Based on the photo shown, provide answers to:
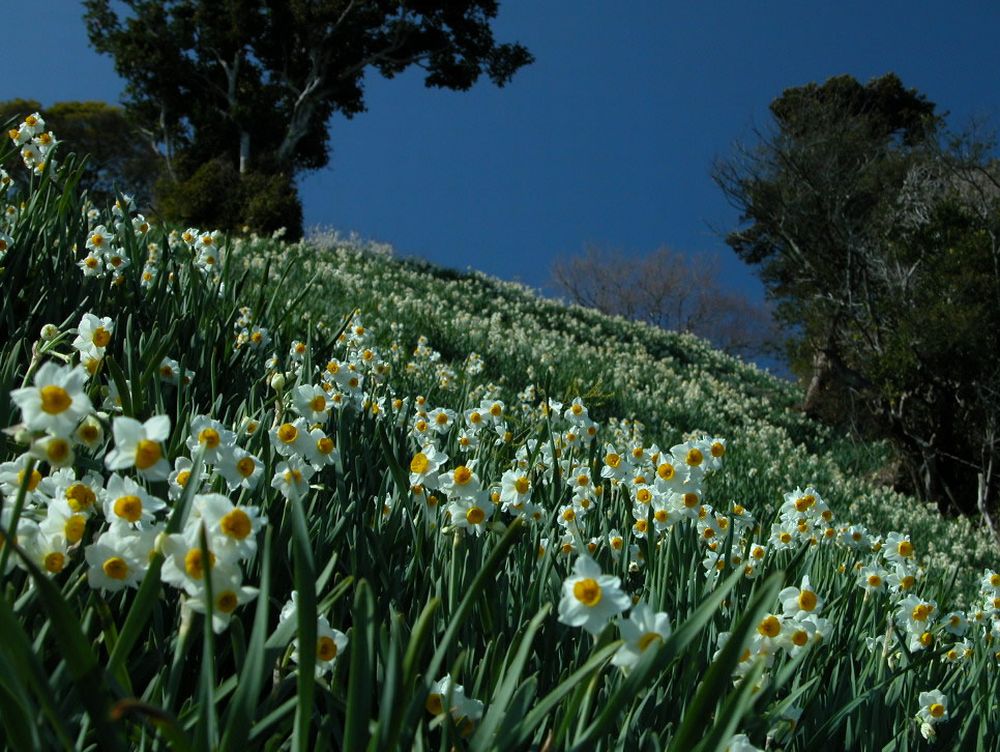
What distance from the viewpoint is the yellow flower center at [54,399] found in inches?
36.7

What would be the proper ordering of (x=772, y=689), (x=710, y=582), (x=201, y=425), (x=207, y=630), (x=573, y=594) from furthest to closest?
(x=710, y=582) < (x=201, y=425) < (x=772, y=689) < (x=573, y=594) < (x=207, y=630)

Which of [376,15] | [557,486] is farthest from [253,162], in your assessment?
[557,486]

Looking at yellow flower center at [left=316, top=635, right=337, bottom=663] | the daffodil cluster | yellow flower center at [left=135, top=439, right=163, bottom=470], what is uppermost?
the daffodil cluster

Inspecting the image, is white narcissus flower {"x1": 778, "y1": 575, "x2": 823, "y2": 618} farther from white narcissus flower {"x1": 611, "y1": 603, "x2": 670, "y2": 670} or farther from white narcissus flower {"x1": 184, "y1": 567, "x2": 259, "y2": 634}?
white narcissus flower {"x1": 184, "y1": 567, "x2": 259, "y2": 634}

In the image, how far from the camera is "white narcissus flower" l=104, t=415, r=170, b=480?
3.18 feet

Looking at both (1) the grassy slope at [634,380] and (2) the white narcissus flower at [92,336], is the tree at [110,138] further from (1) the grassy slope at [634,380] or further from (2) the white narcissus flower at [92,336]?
(2) the white narcissus flower at [92,336]

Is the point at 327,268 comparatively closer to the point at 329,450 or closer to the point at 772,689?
the point at 329,450

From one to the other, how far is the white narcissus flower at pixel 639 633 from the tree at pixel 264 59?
80.5 feet

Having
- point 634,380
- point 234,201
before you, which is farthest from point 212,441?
point 234,201

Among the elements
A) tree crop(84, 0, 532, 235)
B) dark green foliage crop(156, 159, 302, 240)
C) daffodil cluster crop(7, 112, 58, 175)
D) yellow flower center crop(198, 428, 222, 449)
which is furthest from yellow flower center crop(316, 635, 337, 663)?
tree crop(84, 0, 532, 235)

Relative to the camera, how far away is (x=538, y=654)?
149 centimetres

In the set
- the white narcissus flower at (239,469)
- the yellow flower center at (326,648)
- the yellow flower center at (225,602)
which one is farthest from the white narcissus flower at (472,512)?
the yellow flower center at (225,602)

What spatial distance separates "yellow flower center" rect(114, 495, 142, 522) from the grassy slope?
231 centimetres

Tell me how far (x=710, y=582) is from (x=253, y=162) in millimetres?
24758
